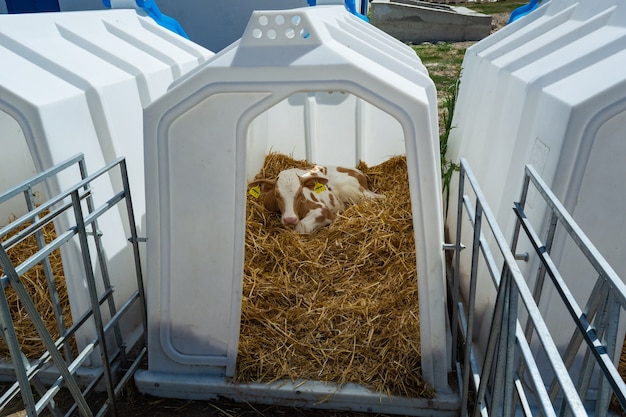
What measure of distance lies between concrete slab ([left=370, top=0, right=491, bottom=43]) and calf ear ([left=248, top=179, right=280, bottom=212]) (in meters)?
12.7

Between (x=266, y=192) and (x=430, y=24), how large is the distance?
13.0 m

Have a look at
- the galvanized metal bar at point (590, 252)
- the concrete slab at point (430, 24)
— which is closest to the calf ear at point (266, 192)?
the galvanized metal bar at point (590, 252)

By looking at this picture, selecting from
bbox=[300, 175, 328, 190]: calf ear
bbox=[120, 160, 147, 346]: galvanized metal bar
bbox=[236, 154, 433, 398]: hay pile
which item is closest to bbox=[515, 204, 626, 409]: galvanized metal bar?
bbox=[236, 154, 433, 398]: hay pile

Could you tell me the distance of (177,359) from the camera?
256cm

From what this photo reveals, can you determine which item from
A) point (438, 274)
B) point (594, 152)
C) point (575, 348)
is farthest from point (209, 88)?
point (575, 348)

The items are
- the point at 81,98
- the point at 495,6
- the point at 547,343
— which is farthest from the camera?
the point at 495,6

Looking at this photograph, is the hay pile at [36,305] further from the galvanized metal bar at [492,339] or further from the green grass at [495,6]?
the green grass at [495,6]

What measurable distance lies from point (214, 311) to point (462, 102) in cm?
311

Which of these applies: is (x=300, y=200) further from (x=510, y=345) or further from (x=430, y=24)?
(x=430, y=24)

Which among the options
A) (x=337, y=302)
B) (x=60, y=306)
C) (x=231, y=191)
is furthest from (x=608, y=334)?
(x=60, y=306)

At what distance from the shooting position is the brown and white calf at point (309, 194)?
379cm

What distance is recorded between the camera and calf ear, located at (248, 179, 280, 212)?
394cm

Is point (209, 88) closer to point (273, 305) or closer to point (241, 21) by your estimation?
point (273, 305)

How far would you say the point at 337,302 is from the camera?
9.61 ft
